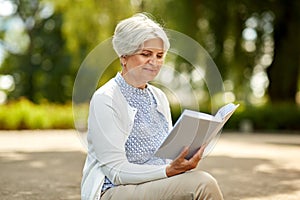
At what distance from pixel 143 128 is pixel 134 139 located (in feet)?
0.22

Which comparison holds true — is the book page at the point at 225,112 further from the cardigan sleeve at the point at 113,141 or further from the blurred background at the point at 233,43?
the blurred background at the point at 233,43

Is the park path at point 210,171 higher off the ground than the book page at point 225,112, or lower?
lower

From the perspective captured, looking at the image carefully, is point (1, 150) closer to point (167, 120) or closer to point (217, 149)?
point (217, 149)

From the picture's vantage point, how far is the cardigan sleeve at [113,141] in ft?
8.61

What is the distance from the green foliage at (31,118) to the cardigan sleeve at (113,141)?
1447 cm

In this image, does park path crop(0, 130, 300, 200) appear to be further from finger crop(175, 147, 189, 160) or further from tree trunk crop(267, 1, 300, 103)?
tree trunk crop(267, 1, 300, 103)

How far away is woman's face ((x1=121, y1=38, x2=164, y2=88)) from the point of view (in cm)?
264

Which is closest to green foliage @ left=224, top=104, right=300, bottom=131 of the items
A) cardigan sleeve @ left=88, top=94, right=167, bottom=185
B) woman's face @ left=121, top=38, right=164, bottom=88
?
woman's face @ left=121, top=38, right=164, bottom=88

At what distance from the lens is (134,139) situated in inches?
108

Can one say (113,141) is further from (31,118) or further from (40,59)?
(40,59)

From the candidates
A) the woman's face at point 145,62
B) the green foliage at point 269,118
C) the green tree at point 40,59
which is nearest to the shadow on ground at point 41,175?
the woman's face at point 145,62

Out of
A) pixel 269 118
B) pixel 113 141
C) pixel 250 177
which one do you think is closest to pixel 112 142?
pixel 113 141

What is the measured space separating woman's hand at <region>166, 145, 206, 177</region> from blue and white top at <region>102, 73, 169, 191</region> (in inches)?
9.2

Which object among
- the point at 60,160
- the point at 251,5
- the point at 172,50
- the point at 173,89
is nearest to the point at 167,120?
the point at 173,89
